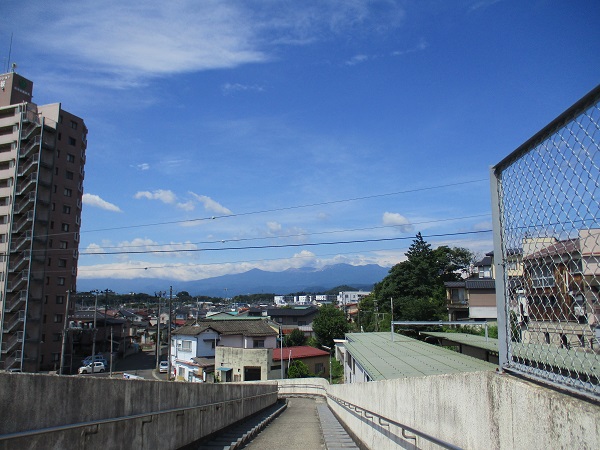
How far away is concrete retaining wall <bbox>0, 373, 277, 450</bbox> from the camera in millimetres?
3717

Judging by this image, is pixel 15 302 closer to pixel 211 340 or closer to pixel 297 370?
pixel 211 340

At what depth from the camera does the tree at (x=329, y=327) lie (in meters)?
51.1

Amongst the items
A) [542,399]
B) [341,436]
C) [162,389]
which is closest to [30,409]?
[162,389]

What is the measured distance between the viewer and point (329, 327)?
5103cm

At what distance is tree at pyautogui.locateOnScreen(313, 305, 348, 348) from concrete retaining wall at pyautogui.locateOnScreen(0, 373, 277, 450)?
4350 cm

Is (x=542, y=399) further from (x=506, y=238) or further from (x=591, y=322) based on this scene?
(x=506, y=238)

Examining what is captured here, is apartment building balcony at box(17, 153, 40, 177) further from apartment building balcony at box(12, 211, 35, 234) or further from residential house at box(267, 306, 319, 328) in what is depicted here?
residential house at box(267, 306, 319, 328)

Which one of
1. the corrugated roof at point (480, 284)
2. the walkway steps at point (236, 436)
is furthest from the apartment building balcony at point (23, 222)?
the corrugated roof at point (480, 284)

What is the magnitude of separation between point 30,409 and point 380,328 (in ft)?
153

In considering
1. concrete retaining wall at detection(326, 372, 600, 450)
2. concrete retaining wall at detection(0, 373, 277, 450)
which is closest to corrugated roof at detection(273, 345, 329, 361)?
concrete retaining wall at detection(0, 373, 277, 450)

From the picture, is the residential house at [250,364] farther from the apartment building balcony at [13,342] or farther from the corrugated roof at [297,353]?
the apartment building balcony at [13,342]

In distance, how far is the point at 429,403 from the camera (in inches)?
160

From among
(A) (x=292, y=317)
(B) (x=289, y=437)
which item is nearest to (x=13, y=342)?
(B) (x=289, y=437)

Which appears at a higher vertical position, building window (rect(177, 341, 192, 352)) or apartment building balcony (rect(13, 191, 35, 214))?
apartment building balcony (rect(13, 191, 35, 214))
